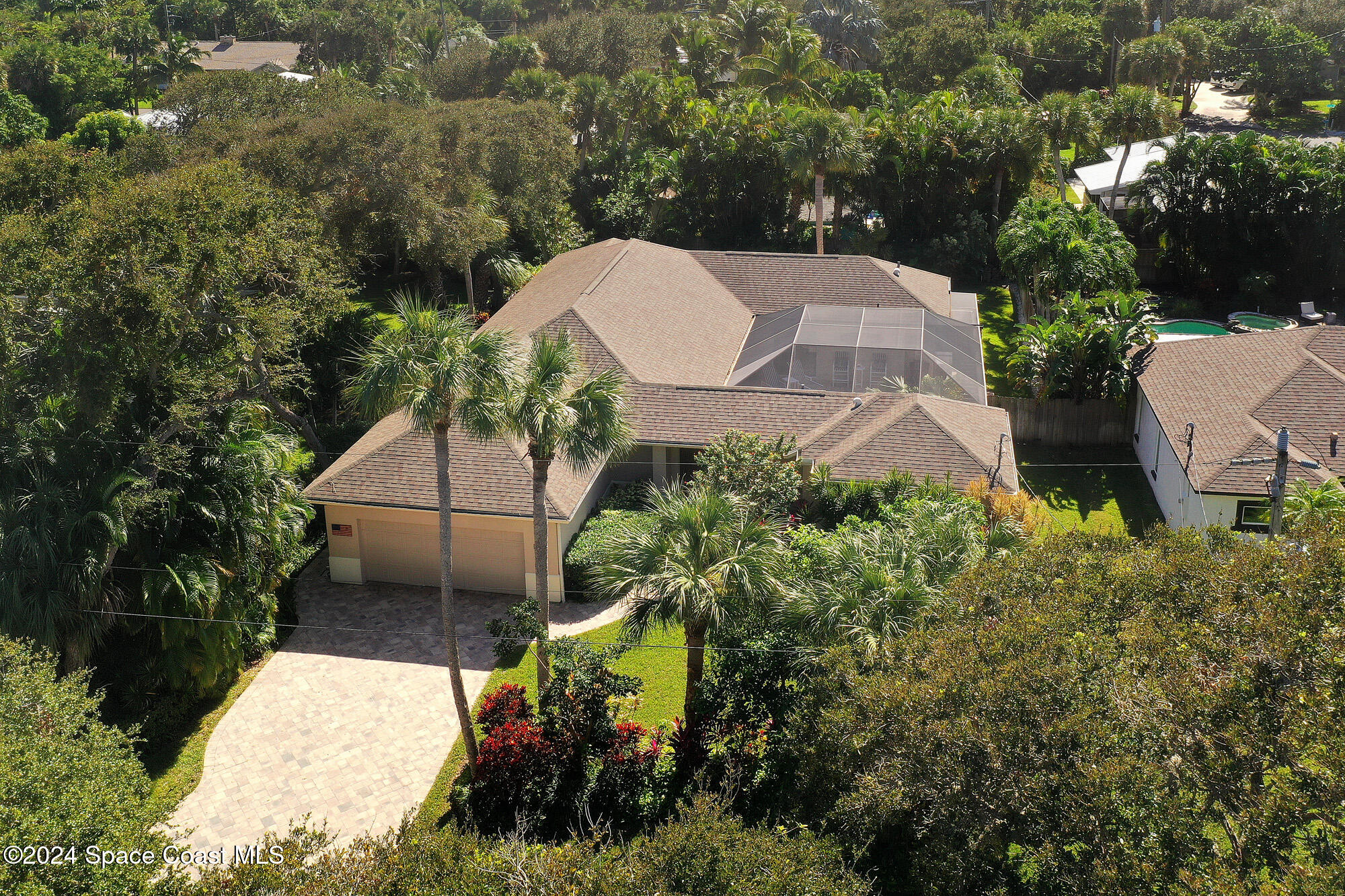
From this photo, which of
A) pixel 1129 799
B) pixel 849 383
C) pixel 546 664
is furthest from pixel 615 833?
pixel 849 383

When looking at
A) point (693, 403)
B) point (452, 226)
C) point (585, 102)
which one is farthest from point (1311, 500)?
point (585, 102)

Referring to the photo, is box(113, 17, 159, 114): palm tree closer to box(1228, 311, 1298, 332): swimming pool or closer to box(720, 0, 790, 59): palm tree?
box(720, 0, 790, 59): palm tree

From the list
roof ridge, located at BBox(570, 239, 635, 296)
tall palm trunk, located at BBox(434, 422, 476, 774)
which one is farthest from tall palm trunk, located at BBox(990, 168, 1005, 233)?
tall palm trunk, located at BBox(434, 422, 476, 774)

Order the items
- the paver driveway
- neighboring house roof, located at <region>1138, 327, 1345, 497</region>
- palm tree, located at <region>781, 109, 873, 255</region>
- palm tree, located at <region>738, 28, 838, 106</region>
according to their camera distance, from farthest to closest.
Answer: palm tree, located at <region>738, 28, 838, 106</region>
palm tree, located at <region>781, 109, 873, 255</region>
neighboring house roof, located at <region>1138, 327, 1345, 497</region>
the paver driveway

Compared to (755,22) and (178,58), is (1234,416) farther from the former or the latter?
(178,58)

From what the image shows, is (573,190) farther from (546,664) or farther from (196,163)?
(546,664)

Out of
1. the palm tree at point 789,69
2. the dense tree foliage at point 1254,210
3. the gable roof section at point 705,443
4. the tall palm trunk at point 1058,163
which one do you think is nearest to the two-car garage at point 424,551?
the gable roof section at point 705,443
